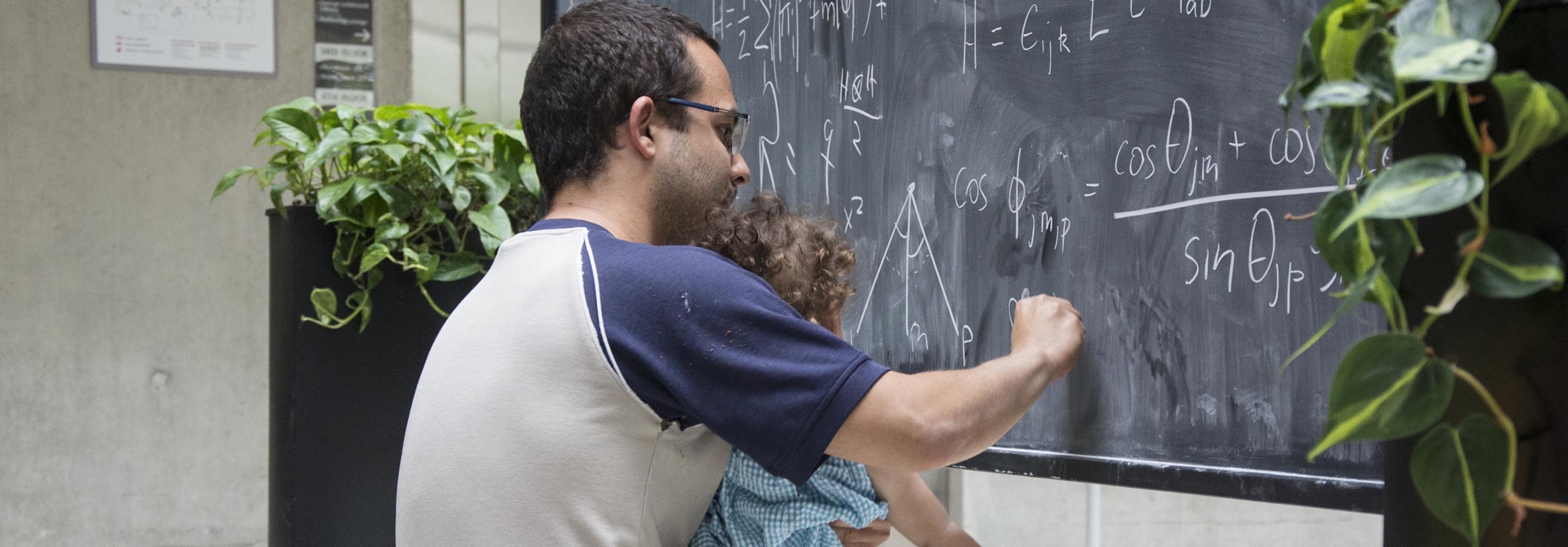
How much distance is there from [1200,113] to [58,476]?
347cm

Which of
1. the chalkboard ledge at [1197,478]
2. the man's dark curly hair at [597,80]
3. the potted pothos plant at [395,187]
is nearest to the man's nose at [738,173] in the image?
the man's dark curly hair at [597,80]

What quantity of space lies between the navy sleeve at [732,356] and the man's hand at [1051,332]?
321 mm

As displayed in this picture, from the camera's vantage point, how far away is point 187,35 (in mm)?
3295

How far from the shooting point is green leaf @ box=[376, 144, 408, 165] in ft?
6.17

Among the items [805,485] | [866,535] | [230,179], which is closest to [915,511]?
[866,535]

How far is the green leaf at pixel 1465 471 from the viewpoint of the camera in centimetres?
53

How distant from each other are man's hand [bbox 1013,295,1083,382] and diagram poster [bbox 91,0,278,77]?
283 centimetres

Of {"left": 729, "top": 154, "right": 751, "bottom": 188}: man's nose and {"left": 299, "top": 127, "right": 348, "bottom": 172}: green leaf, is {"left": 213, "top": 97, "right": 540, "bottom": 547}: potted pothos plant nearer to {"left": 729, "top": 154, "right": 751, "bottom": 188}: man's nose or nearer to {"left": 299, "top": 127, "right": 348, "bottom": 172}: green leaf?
{"left": 299, "top": 127, "right": 348, "bottom": 172}: green leaf

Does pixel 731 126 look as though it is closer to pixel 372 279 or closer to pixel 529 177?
pixel 529 177

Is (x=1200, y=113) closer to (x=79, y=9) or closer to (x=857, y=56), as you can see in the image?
(x=857, y=56)

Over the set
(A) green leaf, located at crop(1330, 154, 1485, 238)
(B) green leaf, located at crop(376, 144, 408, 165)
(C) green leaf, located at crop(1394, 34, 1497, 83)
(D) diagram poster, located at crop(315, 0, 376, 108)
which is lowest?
(B) green leaf, located at crop(376, 144, 408, 165)

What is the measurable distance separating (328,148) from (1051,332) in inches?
49.6

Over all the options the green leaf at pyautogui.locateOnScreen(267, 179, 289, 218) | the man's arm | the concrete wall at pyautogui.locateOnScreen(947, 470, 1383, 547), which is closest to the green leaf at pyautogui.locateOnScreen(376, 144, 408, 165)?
the green leaf at pyautogui.locateOnScreen(267, 179, 289, 218)

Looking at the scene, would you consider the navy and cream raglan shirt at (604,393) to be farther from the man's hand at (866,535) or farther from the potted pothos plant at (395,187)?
the potted pothos plant at (395,187)
